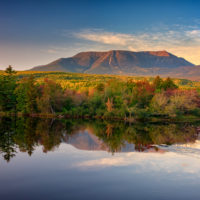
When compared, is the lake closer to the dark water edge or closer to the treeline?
the dark water edge

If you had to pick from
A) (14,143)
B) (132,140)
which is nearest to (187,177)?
(132,140)

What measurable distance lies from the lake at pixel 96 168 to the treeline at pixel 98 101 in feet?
97.1

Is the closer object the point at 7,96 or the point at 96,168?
the point at 96,168

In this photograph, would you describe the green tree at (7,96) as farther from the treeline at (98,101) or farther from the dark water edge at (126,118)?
the dark water edge at (126,118)

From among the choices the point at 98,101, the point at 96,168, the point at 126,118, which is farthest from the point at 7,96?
the point at 96,168

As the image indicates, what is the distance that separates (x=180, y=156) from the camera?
2695 cm

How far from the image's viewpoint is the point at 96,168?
22.2m

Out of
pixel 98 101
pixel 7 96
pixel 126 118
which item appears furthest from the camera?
pixel 7 96

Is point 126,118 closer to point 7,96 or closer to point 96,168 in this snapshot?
point 7,96

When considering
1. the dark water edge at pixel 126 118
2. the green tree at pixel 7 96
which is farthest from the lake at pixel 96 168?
the green tree at pixel 7 96

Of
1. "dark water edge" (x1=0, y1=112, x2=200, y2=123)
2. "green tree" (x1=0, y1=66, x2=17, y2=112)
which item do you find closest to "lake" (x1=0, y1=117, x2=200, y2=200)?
"dark water edge" (x1=0, y1=112, x2=200, y2=123)

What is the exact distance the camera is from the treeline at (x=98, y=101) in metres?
65.5

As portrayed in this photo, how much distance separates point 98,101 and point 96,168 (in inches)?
1838

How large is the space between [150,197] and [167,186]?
2.45m
